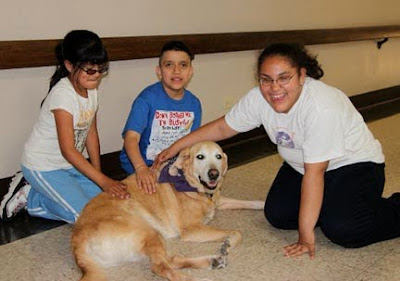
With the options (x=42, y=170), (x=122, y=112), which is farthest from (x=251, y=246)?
(x=122, y=112)

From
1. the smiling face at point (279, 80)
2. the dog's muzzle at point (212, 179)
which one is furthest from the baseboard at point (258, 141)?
the smiling face at point (279, 80)

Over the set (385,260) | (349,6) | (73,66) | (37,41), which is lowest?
(385,260)

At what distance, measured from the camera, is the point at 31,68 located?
8.96ft

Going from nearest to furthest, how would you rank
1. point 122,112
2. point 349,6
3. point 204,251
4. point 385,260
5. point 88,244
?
point 88,244, point 385,260, point 204,251, point 122,112, point 349,6

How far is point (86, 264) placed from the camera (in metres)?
1.76

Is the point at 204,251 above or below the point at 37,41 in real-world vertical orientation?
below

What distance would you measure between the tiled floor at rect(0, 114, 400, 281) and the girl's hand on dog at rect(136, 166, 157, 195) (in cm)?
28

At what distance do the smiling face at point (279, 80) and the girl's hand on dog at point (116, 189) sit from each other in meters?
0.79

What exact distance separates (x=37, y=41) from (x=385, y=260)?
6.91 ft

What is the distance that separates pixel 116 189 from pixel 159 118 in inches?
27.1

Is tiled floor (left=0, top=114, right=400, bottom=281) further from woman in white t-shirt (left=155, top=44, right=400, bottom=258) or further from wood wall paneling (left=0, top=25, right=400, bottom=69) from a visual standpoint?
wood wall paneling (left=0, top=25, right=400, bottom=69)

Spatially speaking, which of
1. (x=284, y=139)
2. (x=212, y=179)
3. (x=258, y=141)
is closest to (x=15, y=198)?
(x=212, y=179)

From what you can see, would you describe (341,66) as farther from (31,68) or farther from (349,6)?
(31,68)

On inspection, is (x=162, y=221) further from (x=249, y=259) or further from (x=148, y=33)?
(x=148, y=33)
